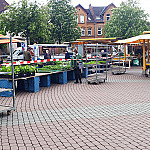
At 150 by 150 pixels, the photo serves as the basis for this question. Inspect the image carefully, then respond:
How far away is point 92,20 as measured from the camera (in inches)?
2751

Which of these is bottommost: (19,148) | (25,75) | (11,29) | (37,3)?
(19,148)

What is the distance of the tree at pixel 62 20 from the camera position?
48.2 metres

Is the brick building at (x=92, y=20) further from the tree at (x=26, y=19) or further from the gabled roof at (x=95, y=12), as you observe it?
the tree at (x=26, y=19)

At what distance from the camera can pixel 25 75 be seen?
40.2 ft

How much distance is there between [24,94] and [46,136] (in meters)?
5.90

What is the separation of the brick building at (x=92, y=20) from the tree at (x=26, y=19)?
101ft

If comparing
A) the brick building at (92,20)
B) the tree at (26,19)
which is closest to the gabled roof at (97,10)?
the brick building at (92,20)

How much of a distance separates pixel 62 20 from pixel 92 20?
2270 centimetres

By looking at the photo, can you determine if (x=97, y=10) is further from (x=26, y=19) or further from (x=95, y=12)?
(x=26, y=19)

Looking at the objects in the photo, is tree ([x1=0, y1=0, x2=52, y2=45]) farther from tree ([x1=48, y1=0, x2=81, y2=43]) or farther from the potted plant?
the potted plant

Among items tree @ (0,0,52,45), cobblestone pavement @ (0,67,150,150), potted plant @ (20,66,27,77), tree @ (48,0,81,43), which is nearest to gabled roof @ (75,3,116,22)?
tree @ (48,0,81,43)

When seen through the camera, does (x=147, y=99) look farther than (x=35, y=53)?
No

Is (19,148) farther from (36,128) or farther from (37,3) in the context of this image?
(37,3)

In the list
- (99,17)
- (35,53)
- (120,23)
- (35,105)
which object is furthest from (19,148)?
(99,17)
